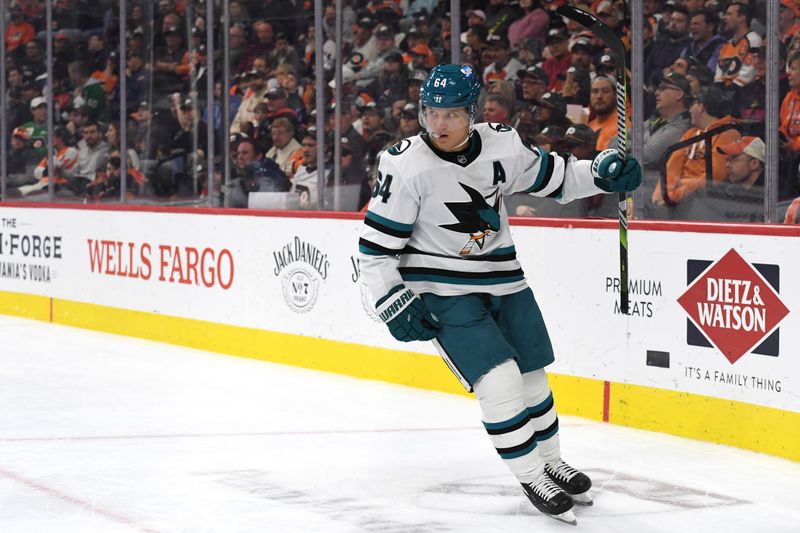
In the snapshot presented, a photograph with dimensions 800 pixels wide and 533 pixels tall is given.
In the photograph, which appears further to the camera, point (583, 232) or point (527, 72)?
point (527, 72)

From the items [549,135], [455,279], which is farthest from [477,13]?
[455,279]

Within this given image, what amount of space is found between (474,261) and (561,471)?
693 millimetres

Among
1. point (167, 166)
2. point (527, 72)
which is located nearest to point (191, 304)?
point (167, 166)

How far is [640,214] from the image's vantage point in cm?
532

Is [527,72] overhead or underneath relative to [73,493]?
overhead

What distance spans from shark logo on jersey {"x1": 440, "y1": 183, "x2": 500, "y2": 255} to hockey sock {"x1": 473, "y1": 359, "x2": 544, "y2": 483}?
0.37 m

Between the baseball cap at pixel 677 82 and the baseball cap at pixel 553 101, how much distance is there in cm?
77

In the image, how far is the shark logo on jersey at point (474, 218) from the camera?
12.1 feet

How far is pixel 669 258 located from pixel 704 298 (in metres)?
0.25

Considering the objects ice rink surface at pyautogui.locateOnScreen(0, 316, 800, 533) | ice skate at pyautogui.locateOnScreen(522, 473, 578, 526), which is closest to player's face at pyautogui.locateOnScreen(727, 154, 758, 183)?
ice rink surface at pyautogui.locateOnScreen(0, 316, 800, 533)

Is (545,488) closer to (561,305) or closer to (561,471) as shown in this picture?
(561,471)

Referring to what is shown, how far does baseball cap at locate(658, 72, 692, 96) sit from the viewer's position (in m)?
5.40

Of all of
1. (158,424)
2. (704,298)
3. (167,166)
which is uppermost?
(167,166)

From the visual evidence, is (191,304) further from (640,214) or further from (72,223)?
(640,214)
